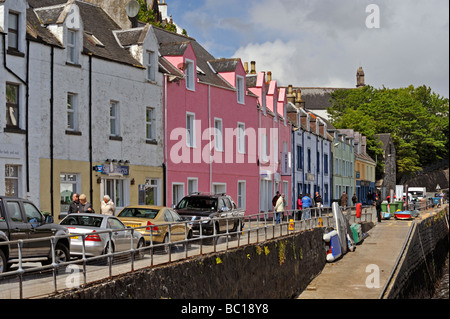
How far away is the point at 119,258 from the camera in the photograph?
39.8ft

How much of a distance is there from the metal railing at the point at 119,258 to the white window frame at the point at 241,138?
15.6m

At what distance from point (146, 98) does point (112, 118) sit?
7.46ft

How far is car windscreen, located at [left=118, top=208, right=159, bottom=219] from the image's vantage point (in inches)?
784

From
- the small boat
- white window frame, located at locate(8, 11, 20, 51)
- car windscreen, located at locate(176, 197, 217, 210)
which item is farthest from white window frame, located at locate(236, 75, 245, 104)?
white window frame, located at locate(8, 11, 20, 51)

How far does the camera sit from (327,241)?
28.1 metres

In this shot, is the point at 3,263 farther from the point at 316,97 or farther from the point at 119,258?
the point at 316,97

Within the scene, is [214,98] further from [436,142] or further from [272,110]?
[436,142]

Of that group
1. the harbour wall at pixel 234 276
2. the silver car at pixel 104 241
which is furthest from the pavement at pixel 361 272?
the silver car at pixel 104 241

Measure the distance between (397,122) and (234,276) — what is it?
Answer: 75556mm

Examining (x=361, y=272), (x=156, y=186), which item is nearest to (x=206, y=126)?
(x=156, y=186)

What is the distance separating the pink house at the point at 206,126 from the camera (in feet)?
103

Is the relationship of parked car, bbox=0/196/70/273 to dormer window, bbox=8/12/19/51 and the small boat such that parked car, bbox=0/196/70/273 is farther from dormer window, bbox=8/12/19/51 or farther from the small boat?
the small boat
